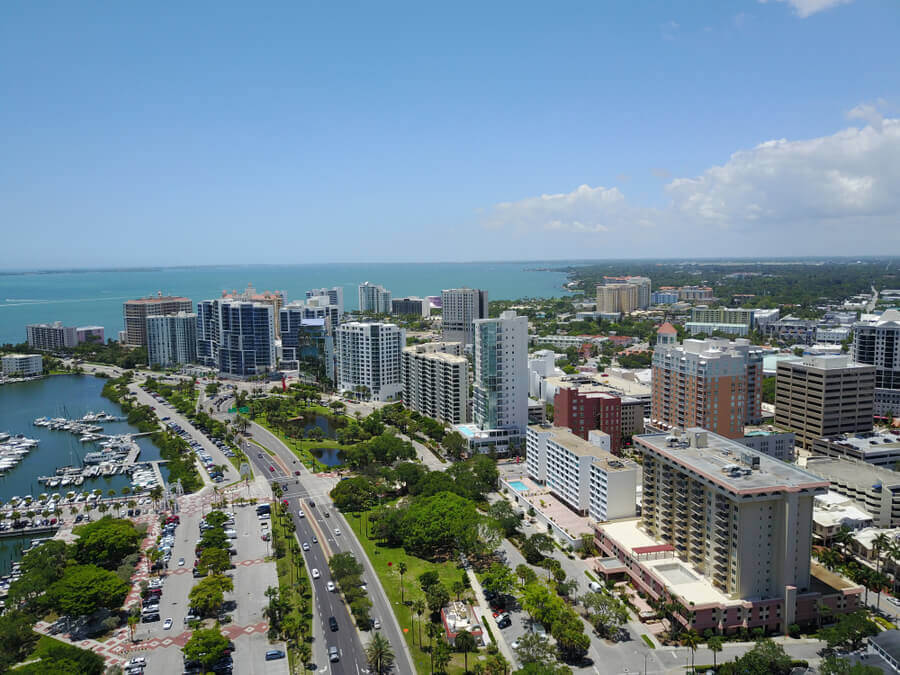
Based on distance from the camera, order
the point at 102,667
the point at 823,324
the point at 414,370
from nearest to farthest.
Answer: the point at 102,667, the point at 414,370, the point at 823,324

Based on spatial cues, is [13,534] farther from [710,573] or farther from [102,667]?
[710,573]

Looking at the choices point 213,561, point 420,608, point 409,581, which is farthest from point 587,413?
point 213,561

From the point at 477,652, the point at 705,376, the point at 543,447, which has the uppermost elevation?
the point at 705,376

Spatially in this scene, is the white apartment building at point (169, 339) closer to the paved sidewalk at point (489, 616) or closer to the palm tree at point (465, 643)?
the paved sidewalk at point (489, 616)

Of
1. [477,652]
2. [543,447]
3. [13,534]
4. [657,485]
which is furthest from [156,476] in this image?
[657,485]

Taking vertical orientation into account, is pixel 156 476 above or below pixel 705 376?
below

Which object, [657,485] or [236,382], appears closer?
[657,485]

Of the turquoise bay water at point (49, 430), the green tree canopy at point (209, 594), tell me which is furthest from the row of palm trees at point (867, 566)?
the turquoise bay water at point (49, 430)
